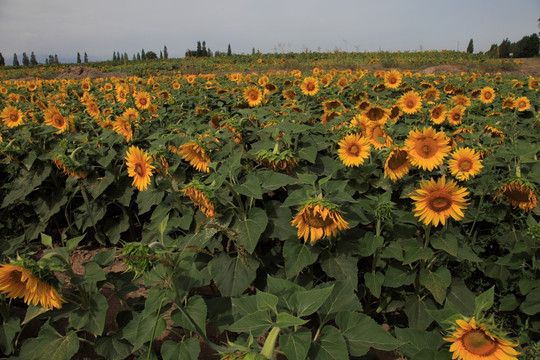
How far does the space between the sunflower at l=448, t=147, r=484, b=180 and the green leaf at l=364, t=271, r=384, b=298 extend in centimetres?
88

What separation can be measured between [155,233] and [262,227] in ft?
3.78

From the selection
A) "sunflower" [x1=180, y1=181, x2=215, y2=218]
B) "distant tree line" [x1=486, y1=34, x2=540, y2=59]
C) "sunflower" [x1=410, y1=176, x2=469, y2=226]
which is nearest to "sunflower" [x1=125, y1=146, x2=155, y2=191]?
"sunflower" [x1=180, y1=181, x2=215, y2=218]

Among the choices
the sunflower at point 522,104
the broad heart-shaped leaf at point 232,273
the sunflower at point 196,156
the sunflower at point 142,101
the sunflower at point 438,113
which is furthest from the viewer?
the sunflower at point 142,101

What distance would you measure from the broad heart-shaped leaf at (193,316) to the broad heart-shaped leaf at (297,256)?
0.52 m

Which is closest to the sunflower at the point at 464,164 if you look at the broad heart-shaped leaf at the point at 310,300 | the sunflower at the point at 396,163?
the sunflower at the point at 396,163

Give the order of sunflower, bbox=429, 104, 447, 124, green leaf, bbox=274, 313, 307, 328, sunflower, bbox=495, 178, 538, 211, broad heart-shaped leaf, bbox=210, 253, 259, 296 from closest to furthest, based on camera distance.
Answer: green leaf, bbox=274, 313, 307, 328
broad heart-shaped leaf, bbox=210, 253, 259, 296
sunflower, bbox=495, 178, 538, 211
sunflower, bbox=429, 104, 447, 124

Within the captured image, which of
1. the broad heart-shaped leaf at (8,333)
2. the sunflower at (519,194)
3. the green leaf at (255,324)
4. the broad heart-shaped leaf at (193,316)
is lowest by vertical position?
the broad heart-shaped leaf at (8,333)

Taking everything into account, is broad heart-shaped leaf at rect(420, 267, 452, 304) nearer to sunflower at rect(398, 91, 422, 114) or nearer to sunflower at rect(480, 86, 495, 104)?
sunflower at rect(398, 91, 422, 114)

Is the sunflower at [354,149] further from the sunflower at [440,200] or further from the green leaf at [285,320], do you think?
the green leaf at [285,320]

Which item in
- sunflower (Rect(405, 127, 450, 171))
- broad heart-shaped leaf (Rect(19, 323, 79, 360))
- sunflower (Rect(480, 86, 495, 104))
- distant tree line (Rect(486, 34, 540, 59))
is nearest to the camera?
broad heart-shaped leaf (Rect(19, 323, 79, 360))

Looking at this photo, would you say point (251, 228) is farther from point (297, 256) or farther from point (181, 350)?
point (181, 350)

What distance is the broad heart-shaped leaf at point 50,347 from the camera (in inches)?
64.3

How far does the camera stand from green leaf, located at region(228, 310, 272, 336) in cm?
118

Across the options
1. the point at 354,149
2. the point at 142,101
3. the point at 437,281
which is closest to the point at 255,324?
the point at 437,281
